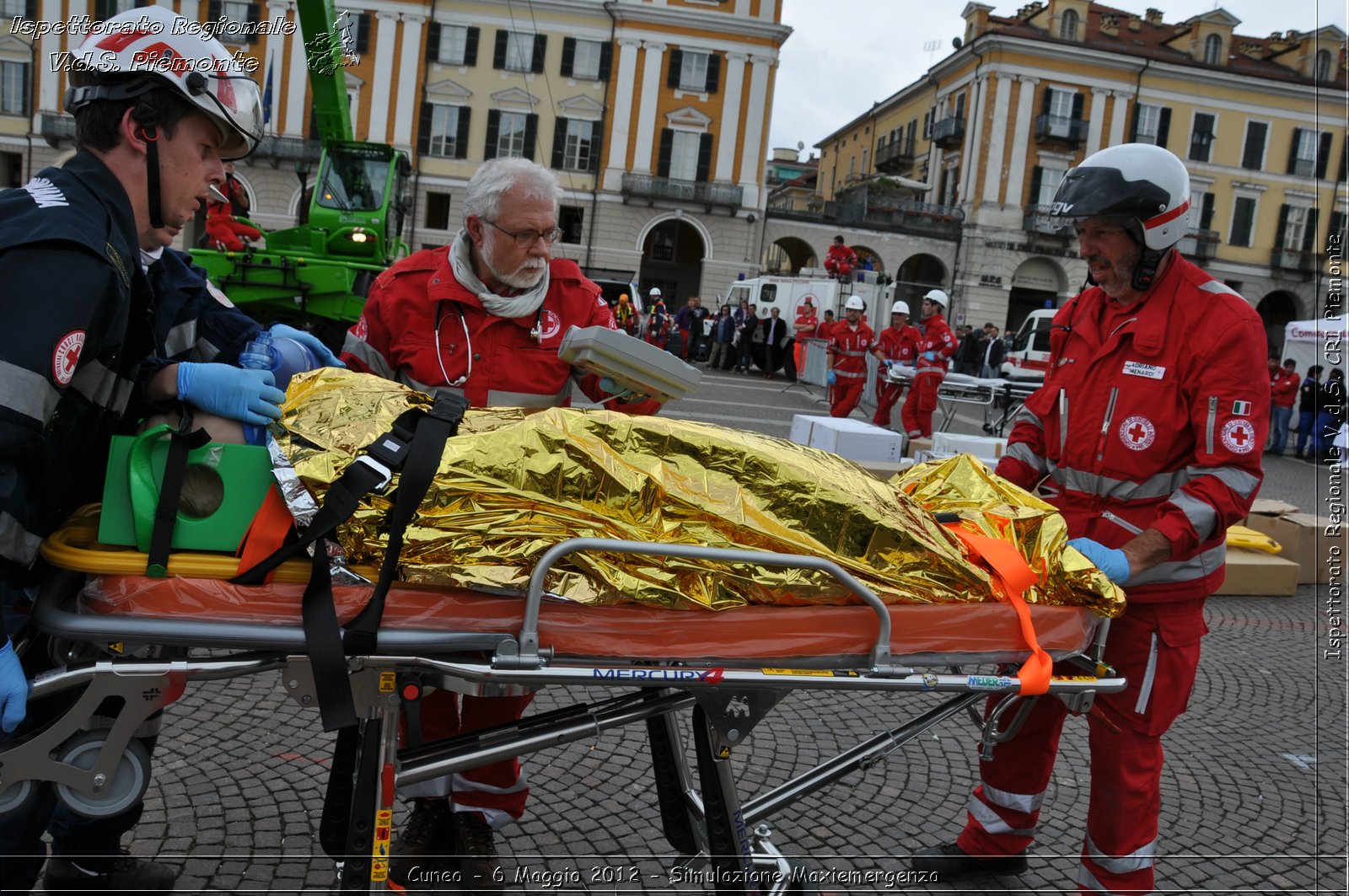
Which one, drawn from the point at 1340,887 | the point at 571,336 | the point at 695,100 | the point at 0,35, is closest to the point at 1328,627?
the point at 1340,887

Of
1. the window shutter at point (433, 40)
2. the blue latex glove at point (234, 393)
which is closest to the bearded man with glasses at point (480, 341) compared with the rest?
the blue latex glove at point (234, 393)

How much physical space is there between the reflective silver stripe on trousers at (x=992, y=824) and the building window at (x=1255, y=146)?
50.0 m

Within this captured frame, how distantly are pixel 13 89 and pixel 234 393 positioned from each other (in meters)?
41.6

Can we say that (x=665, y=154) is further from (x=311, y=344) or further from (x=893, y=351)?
(x=311, y=344)

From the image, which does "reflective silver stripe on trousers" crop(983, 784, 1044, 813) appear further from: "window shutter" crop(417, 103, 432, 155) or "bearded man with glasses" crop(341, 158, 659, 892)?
"window shutter" crop(417, 103, 432, 155)

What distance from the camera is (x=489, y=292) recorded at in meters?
2.95

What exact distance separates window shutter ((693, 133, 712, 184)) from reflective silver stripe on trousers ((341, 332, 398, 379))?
1488 inches

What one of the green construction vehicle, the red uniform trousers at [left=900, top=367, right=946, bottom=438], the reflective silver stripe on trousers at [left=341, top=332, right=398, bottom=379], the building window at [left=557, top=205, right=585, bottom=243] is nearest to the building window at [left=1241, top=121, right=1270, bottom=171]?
the building window at [left=557, top=205, right=585, bottom=243]

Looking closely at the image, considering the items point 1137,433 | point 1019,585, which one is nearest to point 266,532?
point 1019,585

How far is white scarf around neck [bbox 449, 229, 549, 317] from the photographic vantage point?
114 inches

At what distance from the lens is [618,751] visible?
3768 mm

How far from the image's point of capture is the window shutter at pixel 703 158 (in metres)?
39.2

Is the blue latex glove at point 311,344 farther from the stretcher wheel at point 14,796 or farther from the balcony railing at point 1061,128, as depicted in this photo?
the balcony railing at point 1061,128

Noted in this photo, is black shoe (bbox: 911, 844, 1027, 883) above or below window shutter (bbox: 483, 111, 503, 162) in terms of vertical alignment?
below
